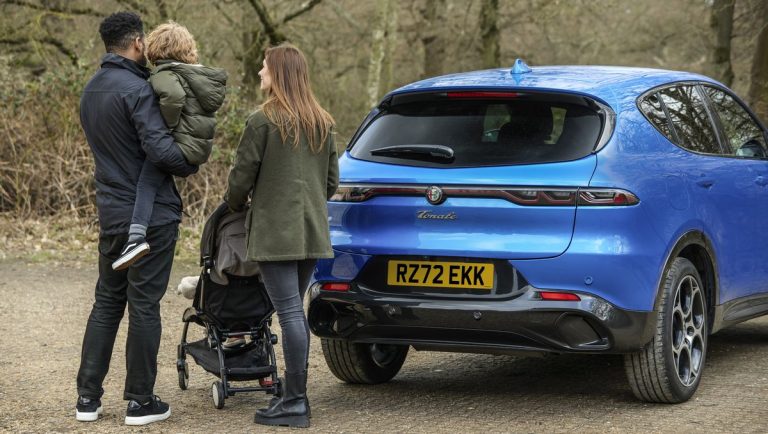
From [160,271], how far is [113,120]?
76 centimetres

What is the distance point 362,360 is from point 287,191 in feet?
4.61

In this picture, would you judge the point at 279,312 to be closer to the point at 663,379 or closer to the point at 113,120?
the point at 113,120

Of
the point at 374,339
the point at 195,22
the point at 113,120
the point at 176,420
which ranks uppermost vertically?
the point at 195,22

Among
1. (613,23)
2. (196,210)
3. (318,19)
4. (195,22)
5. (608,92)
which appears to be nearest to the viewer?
(608,92)

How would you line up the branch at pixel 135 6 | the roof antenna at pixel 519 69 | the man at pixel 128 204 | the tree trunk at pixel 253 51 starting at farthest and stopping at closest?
the tree trunk at pixel 253 51
the branch at pixel 135 6
the roof antenna at pixel 519 69
the man at pixel 128 204

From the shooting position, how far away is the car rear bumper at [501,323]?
5168 millimetres

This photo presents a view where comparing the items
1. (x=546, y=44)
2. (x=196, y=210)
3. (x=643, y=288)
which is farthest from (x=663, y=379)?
(x=546, y=44)

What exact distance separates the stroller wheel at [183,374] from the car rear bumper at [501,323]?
108 cm

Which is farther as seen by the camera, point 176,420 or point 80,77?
point 80,77

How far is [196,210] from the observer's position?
12.8m

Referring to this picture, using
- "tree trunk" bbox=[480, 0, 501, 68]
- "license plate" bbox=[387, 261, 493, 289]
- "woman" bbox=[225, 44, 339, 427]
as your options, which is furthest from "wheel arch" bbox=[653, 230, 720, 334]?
"tree trunk" bbox=[480, 0, 501, 68]

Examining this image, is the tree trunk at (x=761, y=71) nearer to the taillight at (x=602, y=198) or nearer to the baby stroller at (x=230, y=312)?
the taillight at (x=602, y=198)

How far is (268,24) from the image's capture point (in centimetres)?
1961

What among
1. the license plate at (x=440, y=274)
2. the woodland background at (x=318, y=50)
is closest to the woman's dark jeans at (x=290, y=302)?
the license plate at (x=440, y=274)
